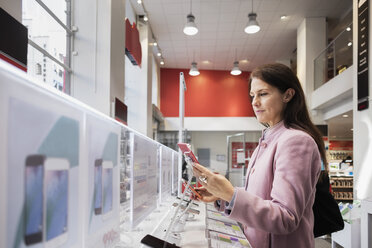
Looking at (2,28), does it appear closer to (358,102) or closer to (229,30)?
(358,102)

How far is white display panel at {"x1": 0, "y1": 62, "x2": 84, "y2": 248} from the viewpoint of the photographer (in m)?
0.41

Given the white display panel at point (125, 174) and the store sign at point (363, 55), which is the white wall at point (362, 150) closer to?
the store sign at point (363, 55)

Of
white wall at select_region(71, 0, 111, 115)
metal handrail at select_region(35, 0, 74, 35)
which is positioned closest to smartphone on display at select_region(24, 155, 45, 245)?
metal handrail at select_region(35, 0, 74, 35)

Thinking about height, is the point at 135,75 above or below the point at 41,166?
above

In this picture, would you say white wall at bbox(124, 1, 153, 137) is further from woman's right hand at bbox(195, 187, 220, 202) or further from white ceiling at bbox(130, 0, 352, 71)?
woman's right hand at bbox(195, 187, 220, 202)

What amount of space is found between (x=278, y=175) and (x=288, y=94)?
39 cm

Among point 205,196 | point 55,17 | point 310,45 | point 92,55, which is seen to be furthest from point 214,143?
point 205,196

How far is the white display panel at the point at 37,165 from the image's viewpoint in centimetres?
41

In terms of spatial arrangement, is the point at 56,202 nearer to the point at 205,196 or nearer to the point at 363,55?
the point at 205,196

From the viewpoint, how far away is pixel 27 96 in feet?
1.48

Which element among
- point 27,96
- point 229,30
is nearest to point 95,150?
point 27,96

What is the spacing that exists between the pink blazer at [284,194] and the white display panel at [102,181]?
1.30 feet

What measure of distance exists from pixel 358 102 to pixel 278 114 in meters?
3.66

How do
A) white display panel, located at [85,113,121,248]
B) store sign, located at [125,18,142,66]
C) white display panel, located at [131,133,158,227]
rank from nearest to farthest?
white display panel, located at [85,113,121,248], white display panel, located at [131,133,158,227], store sign, located at [125,18,142,66]
